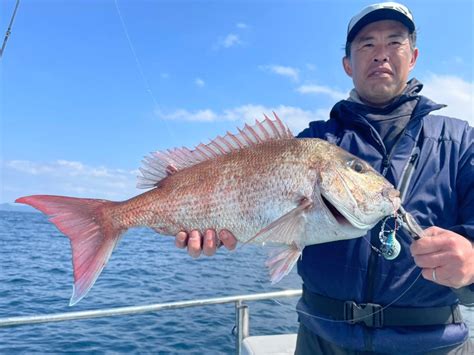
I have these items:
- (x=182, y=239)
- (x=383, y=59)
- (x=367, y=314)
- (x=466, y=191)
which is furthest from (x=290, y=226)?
(x=383, y=59)

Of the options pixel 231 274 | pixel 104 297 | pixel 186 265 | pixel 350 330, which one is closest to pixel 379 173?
pixel 350 330

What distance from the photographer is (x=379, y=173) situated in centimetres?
239

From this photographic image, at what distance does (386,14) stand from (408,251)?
1620mm

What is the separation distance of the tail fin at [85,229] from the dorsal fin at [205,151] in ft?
1.20

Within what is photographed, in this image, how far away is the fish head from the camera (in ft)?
7.30

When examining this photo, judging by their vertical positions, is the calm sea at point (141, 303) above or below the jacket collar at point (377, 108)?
below

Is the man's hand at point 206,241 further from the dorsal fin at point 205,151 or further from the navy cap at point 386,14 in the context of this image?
the navy cap at point 386,14

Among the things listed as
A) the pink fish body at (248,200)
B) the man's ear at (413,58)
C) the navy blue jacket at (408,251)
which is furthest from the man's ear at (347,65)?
the pink fish body at (248,200)

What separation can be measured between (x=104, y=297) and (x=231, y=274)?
6.63 meters

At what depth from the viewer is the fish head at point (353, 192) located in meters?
2.22

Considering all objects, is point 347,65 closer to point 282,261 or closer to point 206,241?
point 282,261

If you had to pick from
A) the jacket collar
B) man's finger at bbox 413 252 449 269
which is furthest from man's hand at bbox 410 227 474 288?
the jacket collar

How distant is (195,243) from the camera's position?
2.57 meters

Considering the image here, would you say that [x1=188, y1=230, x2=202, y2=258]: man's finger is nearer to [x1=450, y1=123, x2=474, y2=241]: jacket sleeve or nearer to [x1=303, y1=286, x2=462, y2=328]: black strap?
[x1=303, y1=286, x2=462, y2=328]: black strap
